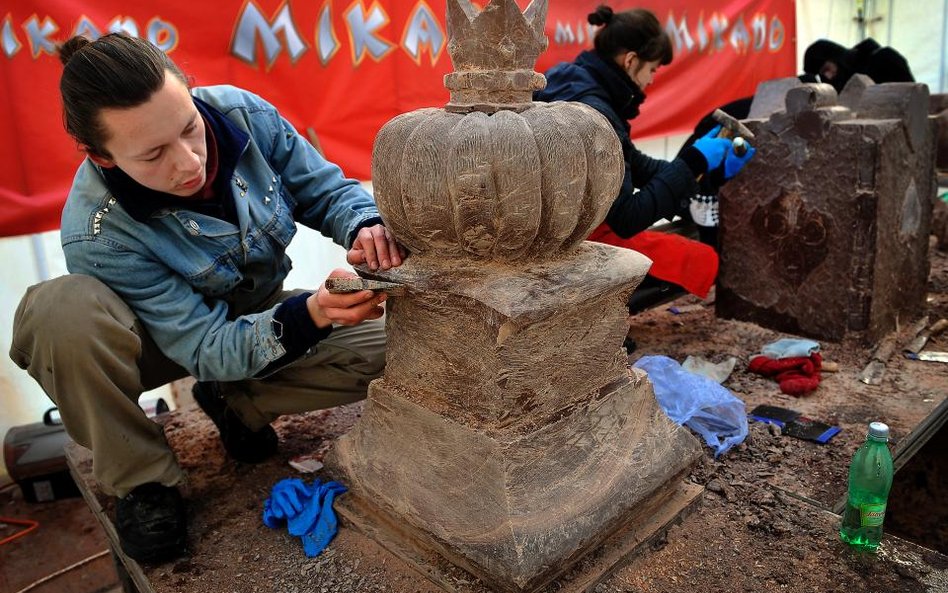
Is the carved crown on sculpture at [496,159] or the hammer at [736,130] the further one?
the hammer at [736,130]

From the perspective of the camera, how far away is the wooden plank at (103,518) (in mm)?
1720

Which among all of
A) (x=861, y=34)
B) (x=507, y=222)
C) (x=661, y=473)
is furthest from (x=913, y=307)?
(x=861, y=34)

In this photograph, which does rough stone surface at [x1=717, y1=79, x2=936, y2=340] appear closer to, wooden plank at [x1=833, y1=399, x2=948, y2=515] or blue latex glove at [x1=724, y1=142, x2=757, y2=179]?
blue latex glove at [x1=724, y1=142, x2=757, y2=179]

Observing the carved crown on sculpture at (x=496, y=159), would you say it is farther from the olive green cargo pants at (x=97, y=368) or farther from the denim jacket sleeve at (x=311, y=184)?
the olive green cargo pants at (x=97, y=368)

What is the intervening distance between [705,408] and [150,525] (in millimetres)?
1617

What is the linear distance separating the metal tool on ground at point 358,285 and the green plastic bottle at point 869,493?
45.0 inches

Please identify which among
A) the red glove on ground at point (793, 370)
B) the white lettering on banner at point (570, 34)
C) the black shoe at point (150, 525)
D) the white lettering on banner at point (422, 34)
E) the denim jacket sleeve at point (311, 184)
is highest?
the white lettering on banner at point (422, 34)

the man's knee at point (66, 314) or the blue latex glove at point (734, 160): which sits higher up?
the man's knee at point (66, 314)

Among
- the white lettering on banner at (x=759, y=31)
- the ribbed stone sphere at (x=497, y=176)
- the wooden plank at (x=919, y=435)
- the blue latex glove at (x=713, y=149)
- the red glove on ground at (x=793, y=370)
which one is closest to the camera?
the ribbed stone sphere at (x=497, y=176)

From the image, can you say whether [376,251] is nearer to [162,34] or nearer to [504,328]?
[504,328]

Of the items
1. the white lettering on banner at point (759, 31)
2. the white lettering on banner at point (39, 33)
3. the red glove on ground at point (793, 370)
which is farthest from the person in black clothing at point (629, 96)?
the white lettering on banner at point (759, 31)

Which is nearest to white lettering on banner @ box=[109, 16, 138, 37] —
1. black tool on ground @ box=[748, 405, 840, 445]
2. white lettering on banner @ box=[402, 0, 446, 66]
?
white lettering on banner @ box=[402, 0, 446, 66]

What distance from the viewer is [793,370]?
8.53ft

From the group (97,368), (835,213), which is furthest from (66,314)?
(835,213)
